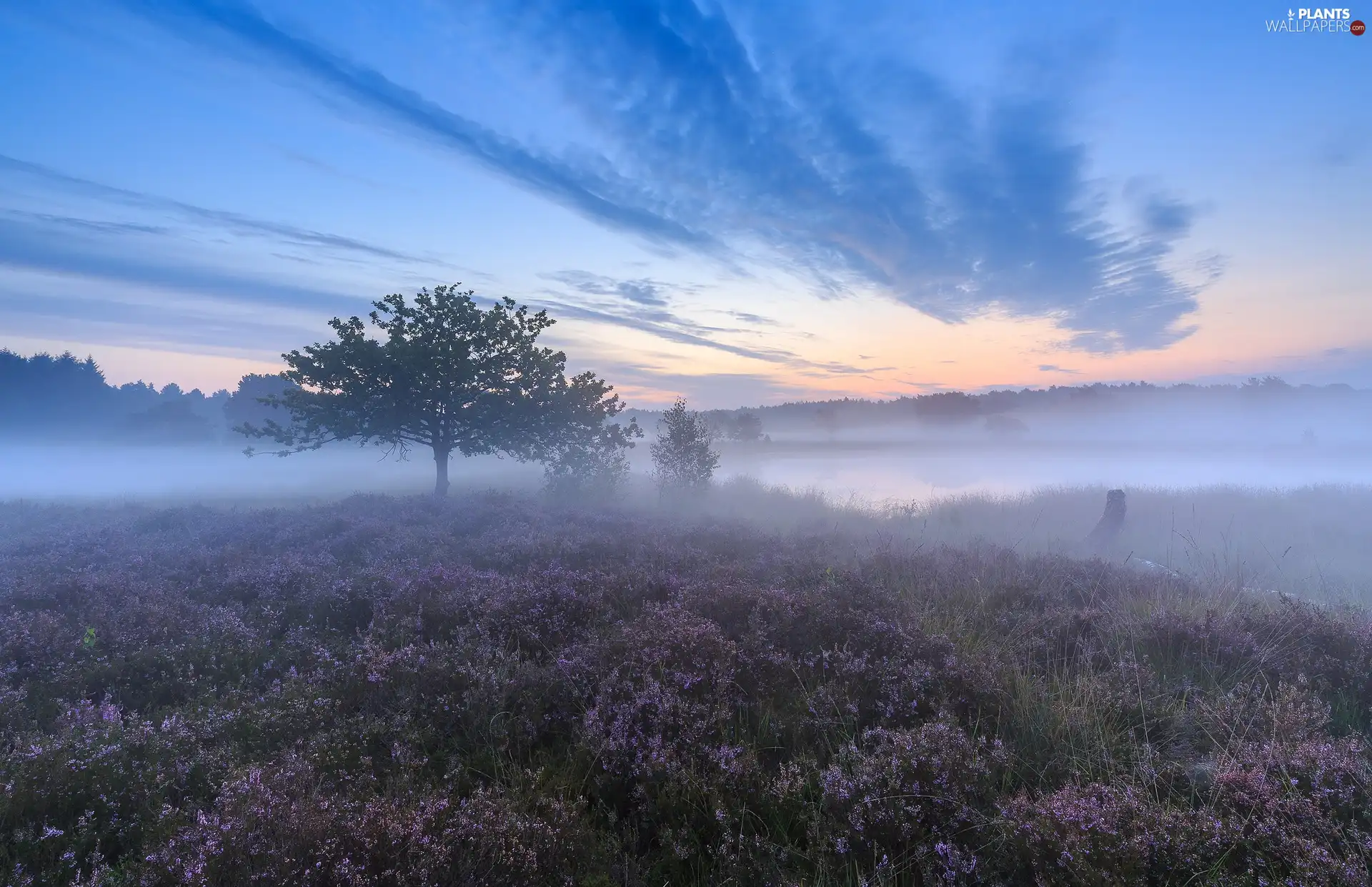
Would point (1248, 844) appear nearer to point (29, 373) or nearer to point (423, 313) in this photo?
point (423, 313)

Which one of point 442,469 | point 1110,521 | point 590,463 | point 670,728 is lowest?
point 1110,521

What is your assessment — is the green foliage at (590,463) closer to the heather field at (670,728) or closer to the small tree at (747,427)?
the heather field at (670,728)

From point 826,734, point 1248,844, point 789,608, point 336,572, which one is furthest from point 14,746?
point 1248,844

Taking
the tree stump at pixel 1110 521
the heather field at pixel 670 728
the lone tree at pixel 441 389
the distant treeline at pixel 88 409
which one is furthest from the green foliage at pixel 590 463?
the distant treeline at pixel 88 409

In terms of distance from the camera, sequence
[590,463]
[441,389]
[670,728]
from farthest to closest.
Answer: [590,463], [441,389], [670,728]

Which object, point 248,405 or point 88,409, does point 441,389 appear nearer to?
point 248,405

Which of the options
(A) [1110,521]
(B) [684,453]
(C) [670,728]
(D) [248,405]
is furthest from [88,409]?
(A) [1110,521]

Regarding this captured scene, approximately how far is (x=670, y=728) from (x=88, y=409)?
298 ft

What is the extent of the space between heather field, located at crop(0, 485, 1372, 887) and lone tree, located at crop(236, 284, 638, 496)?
1216cm

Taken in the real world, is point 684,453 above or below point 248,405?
below

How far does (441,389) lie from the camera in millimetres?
20516

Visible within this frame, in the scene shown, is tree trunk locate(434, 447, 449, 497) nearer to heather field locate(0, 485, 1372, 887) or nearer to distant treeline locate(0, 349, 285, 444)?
heather field locate(0, 485, 1372, 887)

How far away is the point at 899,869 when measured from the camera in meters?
2.64

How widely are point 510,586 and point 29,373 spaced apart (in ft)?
284
